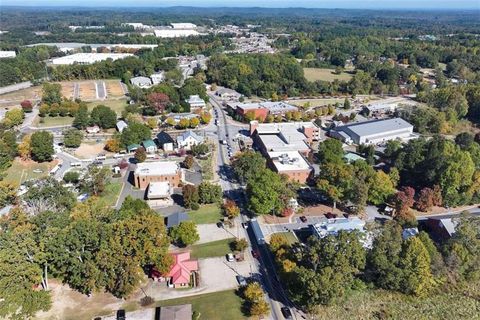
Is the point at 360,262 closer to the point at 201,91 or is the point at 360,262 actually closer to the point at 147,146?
the point at 147,146

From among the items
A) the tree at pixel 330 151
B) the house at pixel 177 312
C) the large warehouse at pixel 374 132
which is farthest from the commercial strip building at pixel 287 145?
the house at pixel 177 312

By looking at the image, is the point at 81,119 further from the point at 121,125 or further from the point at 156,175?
the point at 156,175

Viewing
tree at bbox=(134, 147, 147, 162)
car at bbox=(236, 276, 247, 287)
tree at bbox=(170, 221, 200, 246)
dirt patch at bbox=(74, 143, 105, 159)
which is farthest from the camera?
dirt patch at bbox=(74, 143, 105, 159)

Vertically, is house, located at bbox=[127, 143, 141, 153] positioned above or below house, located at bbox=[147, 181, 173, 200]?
below

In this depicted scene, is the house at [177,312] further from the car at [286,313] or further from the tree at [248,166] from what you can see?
the tree at [248,166]

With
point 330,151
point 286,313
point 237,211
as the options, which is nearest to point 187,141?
point 237,211

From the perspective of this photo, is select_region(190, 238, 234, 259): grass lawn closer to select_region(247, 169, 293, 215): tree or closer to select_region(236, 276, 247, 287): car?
select_region(236, 276, 247, 287): car

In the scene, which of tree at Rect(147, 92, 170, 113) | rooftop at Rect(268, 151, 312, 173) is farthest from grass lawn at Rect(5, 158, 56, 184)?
rooftop at Rect(268, 151, 312, 173)

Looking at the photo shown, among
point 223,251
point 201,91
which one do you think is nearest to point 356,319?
point 223,251
